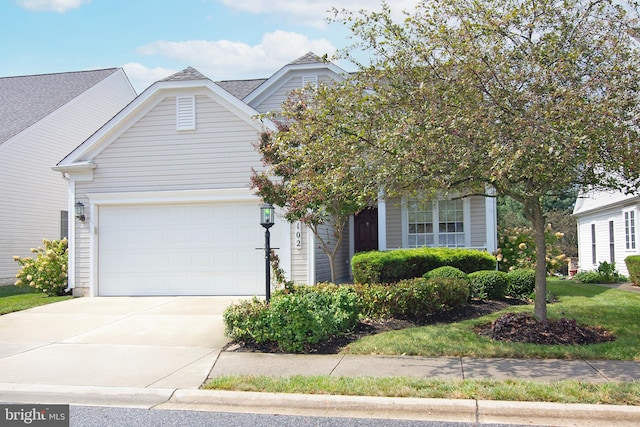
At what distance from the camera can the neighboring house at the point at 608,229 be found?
17.9 metres

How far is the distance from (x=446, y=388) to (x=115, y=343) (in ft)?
18.1

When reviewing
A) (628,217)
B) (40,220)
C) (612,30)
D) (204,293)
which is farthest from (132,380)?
(628,217)

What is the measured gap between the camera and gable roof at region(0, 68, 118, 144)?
18734mm

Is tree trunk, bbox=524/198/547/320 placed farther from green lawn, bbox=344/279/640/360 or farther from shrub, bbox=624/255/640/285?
shrub, bbox=624/255/640/285

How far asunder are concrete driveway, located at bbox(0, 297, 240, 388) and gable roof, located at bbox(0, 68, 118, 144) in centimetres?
882

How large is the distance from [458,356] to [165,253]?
8.56 m

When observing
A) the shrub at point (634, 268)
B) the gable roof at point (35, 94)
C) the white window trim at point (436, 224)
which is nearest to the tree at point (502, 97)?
the white window trim at point (436, 224)

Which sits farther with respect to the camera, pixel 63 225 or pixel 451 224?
pixel 63 225

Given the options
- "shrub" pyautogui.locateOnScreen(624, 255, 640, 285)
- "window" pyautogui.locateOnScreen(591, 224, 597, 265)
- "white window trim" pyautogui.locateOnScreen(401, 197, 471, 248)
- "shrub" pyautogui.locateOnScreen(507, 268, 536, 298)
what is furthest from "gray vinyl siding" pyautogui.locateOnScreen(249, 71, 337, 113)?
"window" pyautogui.locateOnScreen(591, 224, 597, 265)

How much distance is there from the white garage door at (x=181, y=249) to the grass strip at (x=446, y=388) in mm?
7000

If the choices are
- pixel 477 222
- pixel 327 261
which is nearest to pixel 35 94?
pixel 327 261

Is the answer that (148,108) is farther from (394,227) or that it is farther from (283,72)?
(394,227)

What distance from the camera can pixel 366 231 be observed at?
17.9 metres

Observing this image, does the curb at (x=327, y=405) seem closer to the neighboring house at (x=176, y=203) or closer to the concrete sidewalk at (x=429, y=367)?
the concrete sidewalk at (x=429, y=367)
